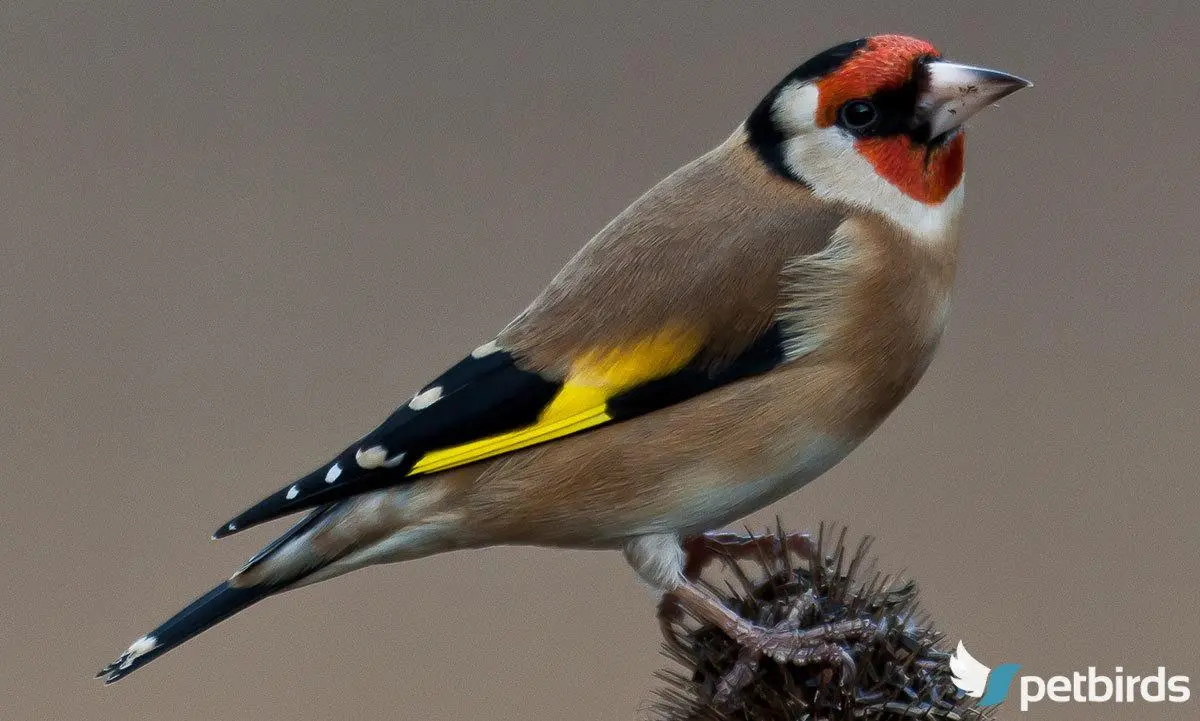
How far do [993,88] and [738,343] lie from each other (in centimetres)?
55

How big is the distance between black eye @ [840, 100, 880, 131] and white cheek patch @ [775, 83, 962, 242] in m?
0.02

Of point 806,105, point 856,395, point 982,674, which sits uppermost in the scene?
point 806,105

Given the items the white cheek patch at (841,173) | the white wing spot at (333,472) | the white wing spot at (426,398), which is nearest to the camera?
the white wing spot at (333,472)

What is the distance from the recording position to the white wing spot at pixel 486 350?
90.2 inches

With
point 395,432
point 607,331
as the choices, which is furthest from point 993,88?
point 395,432

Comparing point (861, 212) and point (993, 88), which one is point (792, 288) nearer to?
point (861, 212)

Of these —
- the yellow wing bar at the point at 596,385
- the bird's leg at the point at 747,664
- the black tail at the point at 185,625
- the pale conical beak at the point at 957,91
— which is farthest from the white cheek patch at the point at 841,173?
the black tail at the point at 185,625

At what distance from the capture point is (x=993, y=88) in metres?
2.17

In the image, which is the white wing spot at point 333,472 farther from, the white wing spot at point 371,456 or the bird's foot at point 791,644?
the bird's foot at point 791,644

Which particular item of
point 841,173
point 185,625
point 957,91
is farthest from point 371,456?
point 957,91

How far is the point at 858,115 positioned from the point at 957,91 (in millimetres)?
183

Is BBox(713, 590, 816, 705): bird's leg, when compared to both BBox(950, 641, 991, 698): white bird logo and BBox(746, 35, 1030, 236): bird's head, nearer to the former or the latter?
BBox(950, 641, 991, 698): white bird logo

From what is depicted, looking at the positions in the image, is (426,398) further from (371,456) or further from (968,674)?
(968,674)
